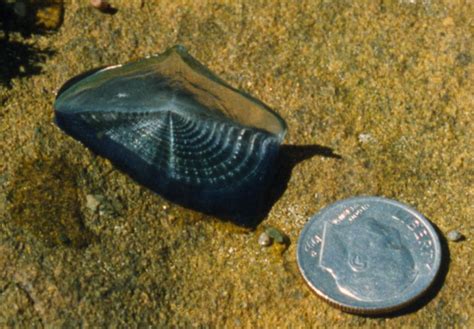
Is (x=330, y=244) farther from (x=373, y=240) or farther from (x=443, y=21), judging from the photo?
(x=443, y=21)

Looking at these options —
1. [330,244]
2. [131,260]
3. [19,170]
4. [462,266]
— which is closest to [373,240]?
[330,244]

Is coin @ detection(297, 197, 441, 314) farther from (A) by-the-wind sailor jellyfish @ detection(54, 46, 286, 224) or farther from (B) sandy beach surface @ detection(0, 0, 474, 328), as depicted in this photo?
(A) by-the-wind sailor jellyfish @ detection(54, 46, 286, 224)

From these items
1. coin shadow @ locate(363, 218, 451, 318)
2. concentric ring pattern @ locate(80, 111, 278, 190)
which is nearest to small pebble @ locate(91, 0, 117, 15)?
concentric ring pattern @ locate(80, 111, 278, 190)

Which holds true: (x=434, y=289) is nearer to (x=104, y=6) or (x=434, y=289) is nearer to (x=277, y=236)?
(x=277, y=236)

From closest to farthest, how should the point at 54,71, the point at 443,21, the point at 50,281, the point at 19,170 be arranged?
1. the point at 50,281
2. the point at 19,170
3. the point at 54,71
4. the point at 443,21

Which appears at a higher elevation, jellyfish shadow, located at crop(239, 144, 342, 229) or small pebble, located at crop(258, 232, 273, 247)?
jellyfish shadow, located at crop(239, 144, 342, 229)
